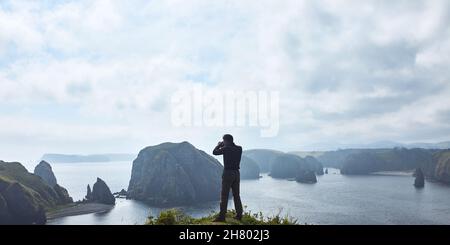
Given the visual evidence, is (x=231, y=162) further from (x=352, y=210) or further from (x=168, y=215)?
(x=352, y=210)

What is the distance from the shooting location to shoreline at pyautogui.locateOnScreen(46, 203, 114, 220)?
5970 inches

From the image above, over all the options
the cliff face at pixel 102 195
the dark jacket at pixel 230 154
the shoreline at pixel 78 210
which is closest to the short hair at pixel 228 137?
the dark jacket at pixel 230 154

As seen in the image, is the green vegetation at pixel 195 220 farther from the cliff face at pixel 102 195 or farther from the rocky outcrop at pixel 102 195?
the cliff face at pixel 102 195

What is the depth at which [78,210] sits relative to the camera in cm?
16262

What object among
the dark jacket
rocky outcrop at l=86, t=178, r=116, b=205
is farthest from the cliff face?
the dark jacket

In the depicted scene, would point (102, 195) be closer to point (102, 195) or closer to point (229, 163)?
point (102, 195)

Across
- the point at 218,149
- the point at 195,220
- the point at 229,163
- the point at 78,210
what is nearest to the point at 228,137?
the point at 218,149

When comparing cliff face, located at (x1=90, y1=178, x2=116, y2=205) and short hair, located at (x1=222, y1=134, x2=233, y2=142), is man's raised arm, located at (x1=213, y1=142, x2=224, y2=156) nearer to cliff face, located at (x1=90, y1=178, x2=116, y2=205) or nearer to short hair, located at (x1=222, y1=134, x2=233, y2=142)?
short hair, located at (x1=222, y1=134, x2=233, y2=142)

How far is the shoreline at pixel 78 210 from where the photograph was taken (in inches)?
5970
